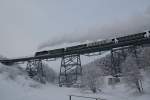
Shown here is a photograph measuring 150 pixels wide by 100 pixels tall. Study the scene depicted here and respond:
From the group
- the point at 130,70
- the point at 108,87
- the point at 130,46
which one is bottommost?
the point at 108,87

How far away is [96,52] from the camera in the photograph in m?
13.1

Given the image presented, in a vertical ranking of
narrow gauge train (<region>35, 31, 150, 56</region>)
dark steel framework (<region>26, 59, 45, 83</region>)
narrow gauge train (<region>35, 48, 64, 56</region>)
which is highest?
narrow gauge train (<region>35, 31, 150, 56</region>)

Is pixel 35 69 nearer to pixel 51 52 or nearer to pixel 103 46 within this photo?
pixel 51 52

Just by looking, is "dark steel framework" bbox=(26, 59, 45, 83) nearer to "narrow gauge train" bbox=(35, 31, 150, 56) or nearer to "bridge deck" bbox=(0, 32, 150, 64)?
"bridge deck" bbox=(0, 32, 150, 64)

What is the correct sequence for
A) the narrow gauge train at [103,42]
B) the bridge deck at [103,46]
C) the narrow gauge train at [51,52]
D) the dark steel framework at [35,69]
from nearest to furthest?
the narrow gauge train at [103,42], the bridge deck at [103,46], the narrow gauge train at [51,52], the dark steel framework at [35,69]

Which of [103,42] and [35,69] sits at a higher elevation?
[103,42]

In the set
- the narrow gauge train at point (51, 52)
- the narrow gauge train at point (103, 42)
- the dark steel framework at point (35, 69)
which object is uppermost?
the narrow gauge train at point (103, 42)

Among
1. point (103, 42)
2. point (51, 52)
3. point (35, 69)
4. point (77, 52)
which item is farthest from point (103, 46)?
point (35, 69)

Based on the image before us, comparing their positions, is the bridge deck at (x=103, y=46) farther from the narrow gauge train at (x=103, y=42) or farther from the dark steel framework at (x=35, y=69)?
the dark steel framework at (x=35, y=69)

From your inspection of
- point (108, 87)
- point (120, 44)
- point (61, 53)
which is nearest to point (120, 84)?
point (108, 87)

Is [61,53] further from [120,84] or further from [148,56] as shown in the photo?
[148,56]

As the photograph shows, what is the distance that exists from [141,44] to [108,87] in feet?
14.1

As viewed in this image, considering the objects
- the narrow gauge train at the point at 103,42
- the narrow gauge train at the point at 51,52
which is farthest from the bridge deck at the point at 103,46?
the narrow gauge train at the point at 51,52

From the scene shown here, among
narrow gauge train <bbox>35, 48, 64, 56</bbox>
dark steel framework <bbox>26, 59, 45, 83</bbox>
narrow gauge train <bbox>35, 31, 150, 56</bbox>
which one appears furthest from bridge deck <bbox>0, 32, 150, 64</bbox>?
dark steel framework <bbox>26, 59, 45, 83</bbox>
